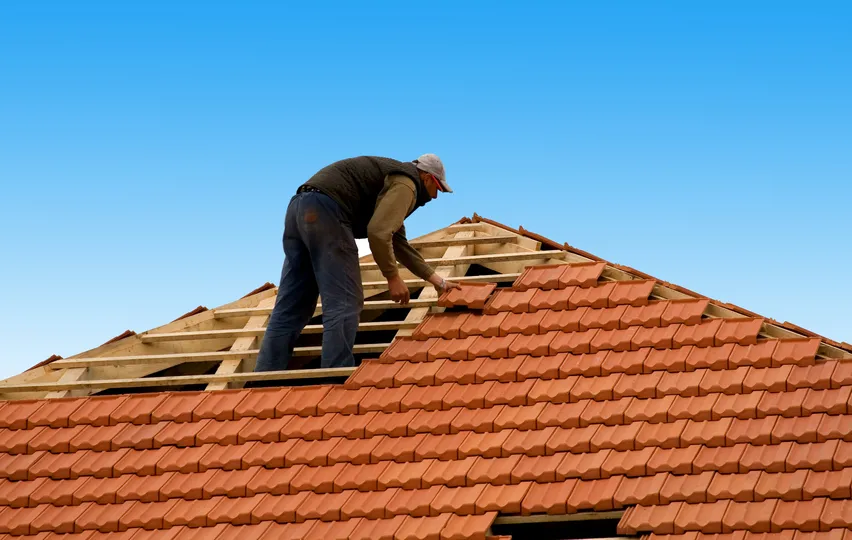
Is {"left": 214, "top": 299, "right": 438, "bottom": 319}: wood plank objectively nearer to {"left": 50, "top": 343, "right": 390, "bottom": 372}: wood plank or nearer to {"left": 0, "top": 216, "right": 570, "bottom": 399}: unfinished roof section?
{"left": 0, "top": 216, "right": 570, "bottom": 399}: unfinished roof section

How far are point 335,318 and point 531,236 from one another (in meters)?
2.01

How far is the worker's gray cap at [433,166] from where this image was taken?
7953 mm

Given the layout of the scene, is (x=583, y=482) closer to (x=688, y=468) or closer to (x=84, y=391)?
(x=688, y=468)

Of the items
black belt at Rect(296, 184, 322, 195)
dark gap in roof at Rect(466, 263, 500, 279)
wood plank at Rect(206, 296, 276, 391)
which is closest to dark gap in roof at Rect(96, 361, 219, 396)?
wood plank at Rect(206, 296, 276, 391)

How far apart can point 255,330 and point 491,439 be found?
7.86ft

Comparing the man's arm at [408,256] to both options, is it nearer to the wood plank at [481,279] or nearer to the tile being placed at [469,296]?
the tile being placed at [469,296]

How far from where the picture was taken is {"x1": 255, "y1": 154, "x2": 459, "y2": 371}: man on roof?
7746mm

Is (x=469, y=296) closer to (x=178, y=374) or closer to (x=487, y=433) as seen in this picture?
(x=487, y=433)

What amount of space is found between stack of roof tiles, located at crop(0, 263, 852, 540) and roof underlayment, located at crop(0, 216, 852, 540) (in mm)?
12

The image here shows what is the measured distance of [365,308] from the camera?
28.3 ft

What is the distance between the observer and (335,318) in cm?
775

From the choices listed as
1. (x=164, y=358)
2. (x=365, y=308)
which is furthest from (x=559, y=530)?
(x=164, y=358)

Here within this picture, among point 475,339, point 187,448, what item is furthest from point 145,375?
point 475,339

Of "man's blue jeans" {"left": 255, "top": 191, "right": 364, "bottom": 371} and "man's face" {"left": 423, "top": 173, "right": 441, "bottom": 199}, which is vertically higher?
"man's face" {"left": 423, "top": 173, "right": 441, "bottom": 199}
